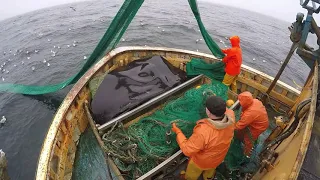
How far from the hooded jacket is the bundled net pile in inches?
20.3

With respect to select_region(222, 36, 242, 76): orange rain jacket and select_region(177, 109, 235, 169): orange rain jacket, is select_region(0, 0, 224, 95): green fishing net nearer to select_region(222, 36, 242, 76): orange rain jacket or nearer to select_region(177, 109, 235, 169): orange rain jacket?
select_region(222, 36, 242, 76): orange rain jacket

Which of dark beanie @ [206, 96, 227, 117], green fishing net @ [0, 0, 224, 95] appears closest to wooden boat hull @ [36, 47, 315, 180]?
green fishing net @ [0, 0, 224, 95]

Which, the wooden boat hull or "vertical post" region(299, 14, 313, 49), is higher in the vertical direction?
"vertical post" region(299, 14, 313, 49)

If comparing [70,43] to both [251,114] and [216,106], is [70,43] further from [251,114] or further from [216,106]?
[216,106]

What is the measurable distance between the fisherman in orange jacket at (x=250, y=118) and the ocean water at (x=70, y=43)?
3.81ft

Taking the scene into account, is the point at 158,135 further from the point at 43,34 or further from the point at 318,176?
the point at 43,34

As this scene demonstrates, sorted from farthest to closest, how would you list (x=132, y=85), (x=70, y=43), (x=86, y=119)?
(x=70, y=43) → (x=86, y=119) → (x=132, y=85)

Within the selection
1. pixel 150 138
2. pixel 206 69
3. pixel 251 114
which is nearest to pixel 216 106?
pixel 251 114

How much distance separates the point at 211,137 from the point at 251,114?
1.19 metres

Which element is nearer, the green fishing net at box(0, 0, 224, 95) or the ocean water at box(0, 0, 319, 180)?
the green fishing net at box(0, 0, 224, 95)

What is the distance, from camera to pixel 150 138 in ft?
12.6

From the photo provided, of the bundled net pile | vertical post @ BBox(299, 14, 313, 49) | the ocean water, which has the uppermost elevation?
vertical post @ BBox(299, 14, 313, 49)

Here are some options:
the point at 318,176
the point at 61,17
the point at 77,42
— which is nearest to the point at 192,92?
the point at 318,176

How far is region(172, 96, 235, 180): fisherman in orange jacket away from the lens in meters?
2.74
